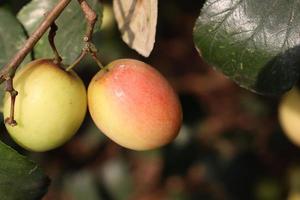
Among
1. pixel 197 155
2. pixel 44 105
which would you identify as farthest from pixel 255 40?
pixel 197 155

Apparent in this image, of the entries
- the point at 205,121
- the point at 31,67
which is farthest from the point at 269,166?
the point at 31,67

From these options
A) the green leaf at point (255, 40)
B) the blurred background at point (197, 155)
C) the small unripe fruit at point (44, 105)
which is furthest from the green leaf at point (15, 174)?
the blurred background at point (197, 155)

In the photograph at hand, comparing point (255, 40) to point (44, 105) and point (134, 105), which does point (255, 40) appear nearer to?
point (134, 105)

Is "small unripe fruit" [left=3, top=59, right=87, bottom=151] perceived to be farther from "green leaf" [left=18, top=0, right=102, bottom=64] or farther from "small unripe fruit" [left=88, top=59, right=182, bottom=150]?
"green leaf" [left=18, top=0, right=102, bottom=64]

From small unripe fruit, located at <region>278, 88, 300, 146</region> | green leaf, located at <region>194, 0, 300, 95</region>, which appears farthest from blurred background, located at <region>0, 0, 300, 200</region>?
green leaf, located at <region>194, 0, 300, 95</region>

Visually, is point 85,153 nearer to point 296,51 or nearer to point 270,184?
point 270,184

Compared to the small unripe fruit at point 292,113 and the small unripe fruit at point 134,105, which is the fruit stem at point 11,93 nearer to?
the small unripe fruit at point 134,105

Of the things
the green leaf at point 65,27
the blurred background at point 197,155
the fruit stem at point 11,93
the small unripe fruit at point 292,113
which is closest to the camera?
the fruit stem at point 11,93
